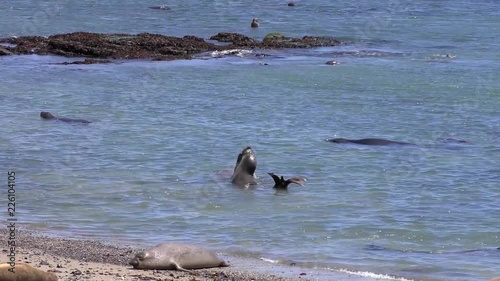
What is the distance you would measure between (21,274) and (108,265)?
171 cm

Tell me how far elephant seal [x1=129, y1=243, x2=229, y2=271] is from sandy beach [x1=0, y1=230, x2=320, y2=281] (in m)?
0.09

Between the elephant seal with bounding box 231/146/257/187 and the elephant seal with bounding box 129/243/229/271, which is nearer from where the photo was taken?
the elephant seal with bounding box 129/243/229/271

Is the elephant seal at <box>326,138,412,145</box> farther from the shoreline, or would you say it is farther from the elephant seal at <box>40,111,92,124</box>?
the shoreline

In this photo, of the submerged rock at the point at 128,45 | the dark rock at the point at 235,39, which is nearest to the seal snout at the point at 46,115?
the submerged rock at the point at 128,45

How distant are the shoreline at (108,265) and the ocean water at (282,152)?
1.47 feet

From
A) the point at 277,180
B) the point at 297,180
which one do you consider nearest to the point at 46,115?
the point at 297,180

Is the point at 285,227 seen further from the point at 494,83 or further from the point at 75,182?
the point at 494,83

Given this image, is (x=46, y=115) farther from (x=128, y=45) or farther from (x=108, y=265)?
(x=108, y=265)

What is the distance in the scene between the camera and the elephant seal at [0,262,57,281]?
716 cm

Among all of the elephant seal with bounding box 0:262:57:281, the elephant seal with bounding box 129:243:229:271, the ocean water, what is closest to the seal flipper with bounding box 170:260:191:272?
the elephant seal with bounding box 129:243:229:271

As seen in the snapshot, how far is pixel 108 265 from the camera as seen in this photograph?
8914 millimetres

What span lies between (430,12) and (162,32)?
1740cm

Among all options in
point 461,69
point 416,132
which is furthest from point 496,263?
point 461,69

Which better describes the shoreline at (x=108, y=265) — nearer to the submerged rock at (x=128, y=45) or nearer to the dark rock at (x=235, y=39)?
the submerged rock at (x=128, y=45)
